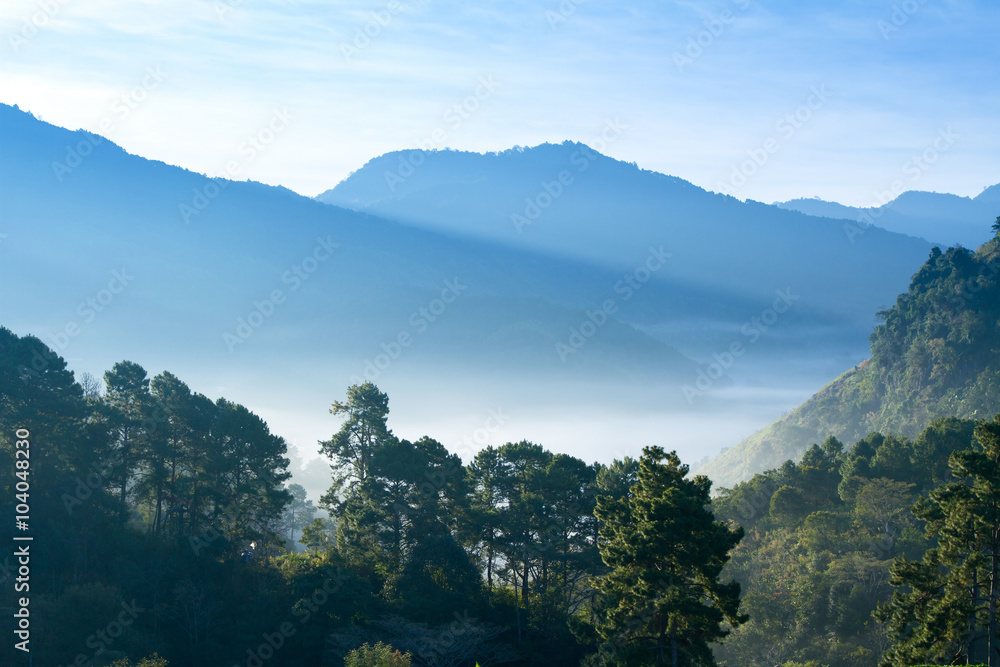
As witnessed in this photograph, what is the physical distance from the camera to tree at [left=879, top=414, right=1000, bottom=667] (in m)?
27.9

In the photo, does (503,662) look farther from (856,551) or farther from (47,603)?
(856,551)

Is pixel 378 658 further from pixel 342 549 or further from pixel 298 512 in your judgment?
pixel 298 512

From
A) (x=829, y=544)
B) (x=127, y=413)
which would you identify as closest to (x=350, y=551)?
(x=127, y=413)

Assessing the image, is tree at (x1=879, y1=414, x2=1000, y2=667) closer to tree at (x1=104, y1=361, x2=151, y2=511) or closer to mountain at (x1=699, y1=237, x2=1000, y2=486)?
tree at (x1=104, y1=361, x2=151, y2=511)

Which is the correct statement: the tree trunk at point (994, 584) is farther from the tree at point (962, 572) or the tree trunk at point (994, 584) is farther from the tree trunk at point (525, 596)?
the tree trunk at point (525, 596)

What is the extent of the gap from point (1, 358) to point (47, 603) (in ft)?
55.8

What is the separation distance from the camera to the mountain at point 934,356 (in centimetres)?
11169

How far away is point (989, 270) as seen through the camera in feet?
381

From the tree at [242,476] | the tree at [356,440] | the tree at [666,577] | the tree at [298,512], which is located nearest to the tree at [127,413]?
the tree at [242,476]

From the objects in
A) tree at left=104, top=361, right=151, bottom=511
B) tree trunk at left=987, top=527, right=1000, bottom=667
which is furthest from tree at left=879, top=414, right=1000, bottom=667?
tree at left=104, top=361, right=151, bottom=511

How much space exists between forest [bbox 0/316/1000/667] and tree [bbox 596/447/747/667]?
0.95 meters

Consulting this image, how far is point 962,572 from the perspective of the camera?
28.3m

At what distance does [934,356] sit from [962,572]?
103 meters

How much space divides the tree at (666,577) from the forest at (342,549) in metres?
0.95
